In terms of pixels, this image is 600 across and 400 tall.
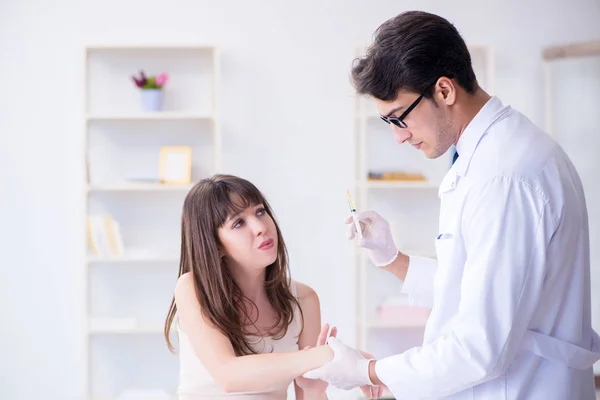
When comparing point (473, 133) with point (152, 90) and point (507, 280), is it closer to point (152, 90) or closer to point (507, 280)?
point (507, 280)

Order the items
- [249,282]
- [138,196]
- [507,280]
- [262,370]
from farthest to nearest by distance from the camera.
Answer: [138,196] → [249,282] → [262,370] → [507,280]

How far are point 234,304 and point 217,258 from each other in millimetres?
137

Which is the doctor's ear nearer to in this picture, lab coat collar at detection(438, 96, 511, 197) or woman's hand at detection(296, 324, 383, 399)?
lab coat collar at detection(438, 96, 511, 197)

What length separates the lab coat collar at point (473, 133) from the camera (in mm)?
1510

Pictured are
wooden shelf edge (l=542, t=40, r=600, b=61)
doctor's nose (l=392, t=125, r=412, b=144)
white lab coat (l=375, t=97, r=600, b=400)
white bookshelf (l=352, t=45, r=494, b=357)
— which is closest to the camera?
white lab coat (l=375, t=97, r=600, b=400)

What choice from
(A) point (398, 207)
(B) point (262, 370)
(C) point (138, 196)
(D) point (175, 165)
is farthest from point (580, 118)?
(B) point (262, 370)

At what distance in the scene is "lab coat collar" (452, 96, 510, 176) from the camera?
4.95 ft

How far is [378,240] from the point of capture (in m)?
2.11

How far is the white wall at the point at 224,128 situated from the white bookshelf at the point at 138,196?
106mm

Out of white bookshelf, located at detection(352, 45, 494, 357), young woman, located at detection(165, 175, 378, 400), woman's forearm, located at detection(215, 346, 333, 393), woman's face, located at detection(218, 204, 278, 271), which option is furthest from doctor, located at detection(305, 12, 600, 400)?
white bookshelf, located at detection(352, 45, 494, 357)

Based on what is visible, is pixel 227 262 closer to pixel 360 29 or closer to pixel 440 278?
pixel 440 278

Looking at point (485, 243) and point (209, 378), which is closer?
point (485, 243)

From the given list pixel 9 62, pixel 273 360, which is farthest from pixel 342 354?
pixel 9 62

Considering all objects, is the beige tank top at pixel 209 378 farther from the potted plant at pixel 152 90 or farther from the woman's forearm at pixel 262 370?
the potted plant at pixel 152 90
